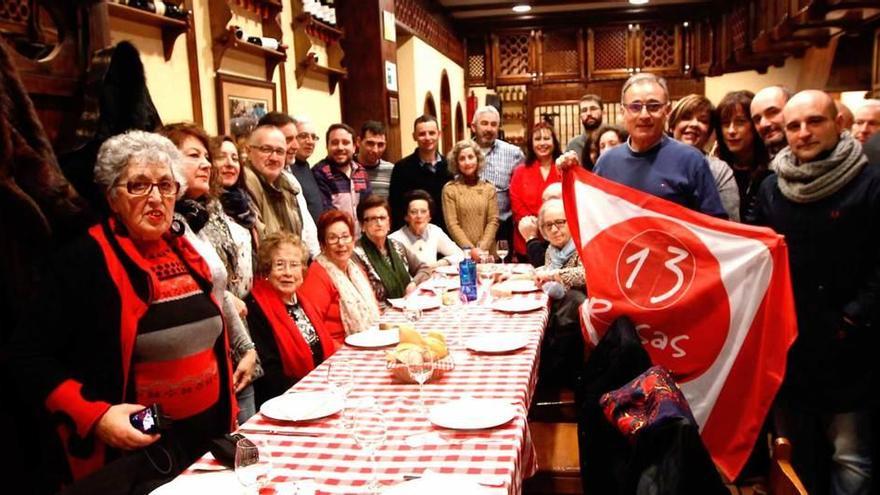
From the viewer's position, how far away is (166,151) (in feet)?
7.32

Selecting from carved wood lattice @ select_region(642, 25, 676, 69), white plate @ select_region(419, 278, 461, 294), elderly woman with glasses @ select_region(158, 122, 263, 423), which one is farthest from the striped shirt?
carved wood lattice @ select_region(642, 25, 676, 69)

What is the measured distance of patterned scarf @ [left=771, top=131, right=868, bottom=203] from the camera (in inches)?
100.0

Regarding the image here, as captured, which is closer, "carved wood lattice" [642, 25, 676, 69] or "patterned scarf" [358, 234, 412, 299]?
"patterned scarf" [358, 234, 412, 299]

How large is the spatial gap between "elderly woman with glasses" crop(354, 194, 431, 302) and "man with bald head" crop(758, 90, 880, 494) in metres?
2.00

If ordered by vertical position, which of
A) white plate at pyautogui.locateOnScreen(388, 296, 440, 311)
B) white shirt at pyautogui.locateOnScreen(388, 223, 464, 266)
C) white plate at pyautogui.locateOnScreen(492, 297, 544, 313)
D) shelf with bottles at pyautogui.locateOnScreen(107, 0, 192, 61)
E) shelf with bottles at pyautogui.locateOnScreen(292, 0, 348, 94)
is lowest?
white plate at pyautogui.locateOnScreen(492, 297, 544, 313)

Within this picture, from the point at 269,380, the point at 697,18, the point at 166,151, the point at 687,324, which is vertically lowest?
the point at 269,380

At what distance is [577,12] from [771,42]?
343cm

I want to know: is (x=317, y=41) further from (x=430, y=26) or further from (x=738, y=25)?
(x=738, y=25)

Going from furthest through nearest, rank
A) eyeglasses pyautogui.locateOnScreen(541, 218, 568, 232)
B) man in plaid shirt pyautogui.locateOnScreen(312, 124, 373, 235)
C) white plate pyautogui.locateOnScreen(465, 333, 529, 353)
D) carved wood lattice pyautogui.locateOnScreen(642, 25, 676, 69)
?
1. carved wood lattice pyautogui.locateOnScreen(642, 25, 676, 69)
2. man in plaid shirt pyautogui.locateOnScreen(312, 124, 373, 235)
3. eyeglasses pyautogui.locateOnScreen(541, 218, 568, 232)
4. white plate pyautogui.locateOnScreen(465, 333, 529, 353)

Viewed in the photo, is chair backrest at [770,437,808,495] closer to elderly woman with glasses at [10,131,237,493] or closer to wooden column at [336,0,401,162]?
elderly woman with glasses at [10,131,237,493]

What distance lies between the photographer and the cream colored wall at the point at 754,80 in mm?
8883

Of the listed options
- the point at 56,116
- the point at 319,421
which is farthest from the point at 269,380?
the point at 56,116

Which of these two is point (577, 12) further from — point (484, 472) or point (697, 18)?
point (484, 472)

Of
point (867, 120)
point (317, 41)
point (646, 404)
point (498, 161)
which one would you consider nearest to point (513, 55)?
point (317, 41)
